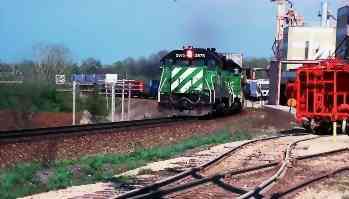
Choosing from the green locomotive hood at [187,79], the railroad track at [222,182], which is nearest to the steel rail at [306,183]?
the railroad track at [222,182]

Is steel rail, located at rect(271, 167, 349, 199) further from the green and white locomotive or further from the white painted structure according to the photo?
the white painted structure

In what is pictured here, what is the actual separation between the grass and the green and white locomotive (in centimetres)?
937

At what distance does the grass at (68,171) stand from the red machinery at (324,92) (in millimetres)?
7275

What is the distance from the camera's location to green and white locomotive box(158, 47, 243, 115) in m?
26.0

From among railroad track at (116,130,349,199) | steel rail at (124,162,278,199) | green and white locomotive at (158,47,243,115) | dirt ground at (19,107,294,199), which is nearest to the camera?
steel rail at (124,162,278,199)

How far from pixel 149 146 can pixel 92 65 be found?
7543 cm

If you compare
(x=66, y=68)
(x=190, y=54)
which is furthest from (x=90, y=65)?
(x=190, y=54)

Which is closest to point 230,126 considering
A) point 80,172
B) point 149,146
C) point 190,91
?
point 190,91

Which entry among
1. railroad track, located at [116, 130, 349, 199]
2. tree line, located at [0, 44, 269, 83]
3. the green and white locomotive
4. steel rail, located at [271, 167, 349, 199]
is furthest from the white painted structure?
railroad track, located at [116, 130, 349, 199]

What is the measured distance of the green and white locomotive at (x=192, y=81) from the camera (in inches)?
1024

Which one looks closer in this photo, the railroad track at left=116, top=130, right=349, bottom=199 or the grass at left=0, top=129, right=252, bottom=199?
the railroad track at left=116, top=130, right=349, bottom=199

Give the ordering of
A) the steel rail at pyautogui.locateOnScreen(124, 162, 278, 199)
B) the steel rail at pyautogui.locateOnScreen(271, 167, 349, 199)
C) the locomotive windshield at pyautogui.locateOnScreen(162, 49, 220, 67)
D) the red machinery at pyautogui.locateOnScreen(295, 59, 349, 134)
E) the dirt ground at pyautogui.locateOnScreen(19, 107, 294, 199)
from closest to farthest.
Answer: the steel rail at pyautogui.locateOnScreen(124, 162, 278, 199)
the steel rail at pyautogui.locateOnScreen(271, 167, 349, 199)
the dirt ground at pyautogui.locateOnScreen(19, 107, 294, 199)
the red machinery at pyautogui.locateOnScreen(295, 59, 349, 134)
the locomotive windshield at pyautogui.locateOnScreen(162, 49, 220, 67)

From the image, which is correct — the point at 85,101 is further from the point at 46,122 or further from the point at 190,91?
the point at 190,91

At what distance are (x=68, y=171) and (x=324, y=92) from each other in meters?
Result: 12.7
